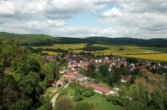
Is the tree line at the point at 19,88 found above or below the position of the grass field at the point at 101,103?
above

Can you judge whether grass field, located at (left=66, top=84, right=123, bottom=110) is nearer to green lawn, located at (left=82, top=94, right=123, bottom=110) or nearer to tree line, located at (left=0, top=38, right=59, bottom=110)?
green lawn, located at (left=82, top=94, right=123, bottom=110)

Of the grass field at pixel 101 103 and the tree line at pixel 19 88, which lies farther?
the grass field at pixel 101 103

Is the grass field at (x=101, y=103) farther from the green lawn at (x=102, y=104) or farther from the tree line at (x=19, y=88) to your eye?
the tree line at (x=19, y=88)

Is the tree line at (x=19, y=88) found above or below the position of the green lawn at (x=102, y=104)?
above

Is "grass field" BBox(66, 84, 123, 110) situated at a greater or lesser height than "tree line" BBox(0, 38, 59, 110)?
lesser

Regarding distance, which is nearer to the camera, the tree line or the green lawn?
the tree line

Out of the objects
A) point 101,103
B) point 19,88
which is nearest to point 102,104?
point 101,103

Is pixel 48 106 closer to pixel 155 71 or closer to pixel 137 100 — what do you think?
pixel 137 100

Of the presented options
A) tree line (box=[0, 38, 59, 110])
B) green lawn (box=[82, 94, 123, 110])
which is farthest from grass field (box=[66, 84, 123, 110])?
tree line (box=[0, 38, 59, 110])

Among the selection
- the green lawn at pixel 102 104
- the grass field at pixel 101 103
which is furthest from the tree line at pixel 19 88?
the green lawn at pixel 102 104

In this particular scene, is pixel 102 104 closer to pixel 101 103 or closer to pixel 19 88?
pixel 101 103

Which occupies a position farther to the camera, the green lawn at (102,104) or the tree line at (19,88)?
the green lawn at (102,104)
